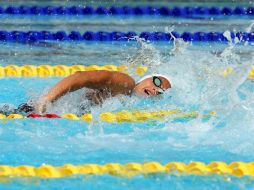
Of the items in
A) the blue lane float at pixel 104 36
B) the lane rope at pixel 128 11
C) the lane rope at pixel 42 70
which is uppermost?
the lane rope at pixel 128 11

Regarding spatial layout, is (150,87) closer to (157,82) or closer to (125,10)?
(157,82)

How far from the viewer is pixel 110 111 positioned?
4.58 m

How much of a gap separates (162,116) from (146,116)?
105 millimetres

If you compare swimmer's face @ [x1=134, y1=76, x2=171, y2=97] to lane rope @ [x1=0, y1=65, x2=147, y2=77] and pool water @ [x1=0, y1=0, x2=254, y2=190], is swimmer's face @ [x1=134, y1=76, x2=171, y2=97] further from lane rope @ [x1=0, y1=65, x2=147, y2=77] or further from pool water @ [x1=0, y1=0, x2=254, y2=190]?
lane rope @ [x1=0, y1=65, x2=147, y2=77]

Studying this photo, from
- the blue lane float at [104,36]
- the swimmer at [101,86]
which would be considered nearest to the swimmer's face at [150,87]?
the swimmer at [101,86]

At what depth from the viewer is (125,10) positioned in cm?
805

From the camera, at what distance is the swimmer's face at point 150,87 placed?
14.3 ft

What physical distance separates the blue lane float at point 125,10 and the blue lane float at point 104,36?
103 cm

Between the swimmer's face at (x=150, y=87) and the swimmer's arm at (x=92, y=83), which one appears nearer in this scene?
the swimmer's arm at (x=92, y=83)

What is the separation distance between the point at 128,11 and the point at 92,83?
12.6 ft

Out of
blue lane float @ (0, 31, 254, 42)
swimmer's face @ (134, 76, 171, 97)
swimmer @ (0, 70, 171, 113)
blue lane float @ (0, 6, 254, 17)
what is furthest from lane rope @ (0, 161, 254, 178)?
blue lane float @ (0, 6, 254, 17)

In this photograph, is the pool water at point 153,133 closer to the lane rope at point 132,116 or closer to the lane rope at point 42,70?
the lane rope at point 132,116

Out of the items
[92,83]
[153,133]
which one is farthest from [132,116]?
[153,133]

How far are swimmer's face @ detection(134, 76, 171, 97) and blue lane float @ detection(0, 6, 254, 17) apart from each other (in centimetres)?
374
